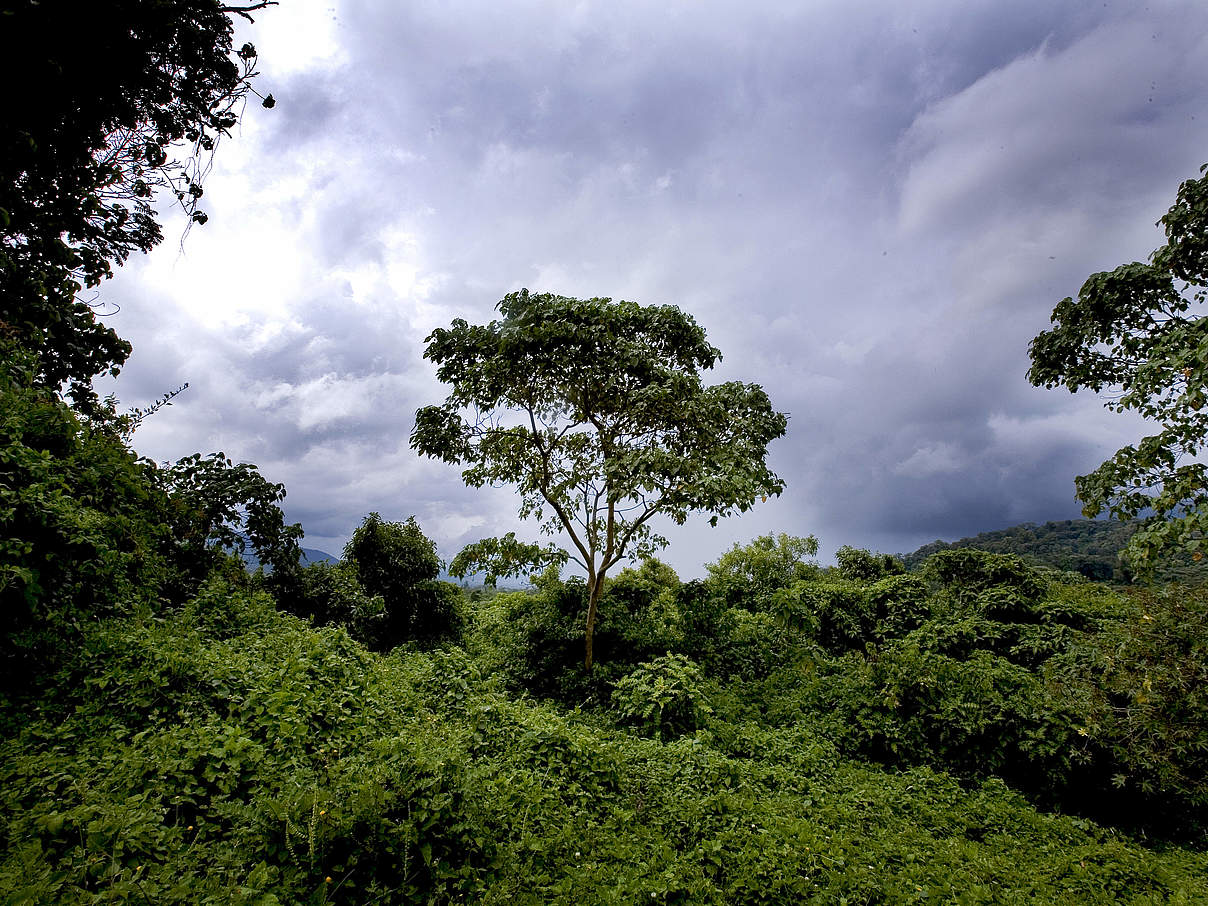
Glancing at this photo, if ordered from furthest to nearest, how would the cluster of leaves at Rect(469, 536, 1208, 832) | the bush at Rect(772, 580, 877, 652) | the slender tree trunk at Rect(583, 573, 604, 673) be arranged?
the bush at Rect(772, 580, 877, 652) < the slender tree trunk at Rect(583, 573, 604, 673) < the cluster of leaves at Rect(469, 536, 1208, 832)

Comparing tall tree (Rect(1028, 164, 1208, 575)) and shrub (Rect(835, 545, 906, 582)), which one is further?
shrub (Rect(835, 545, 906, 582))

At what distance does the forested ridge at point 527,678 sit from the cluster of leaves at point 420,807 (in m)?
0.04

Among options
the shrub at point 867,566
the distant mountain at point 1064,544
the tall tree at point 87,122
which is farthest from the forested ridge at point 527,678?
the distant mountain at point 1064,544

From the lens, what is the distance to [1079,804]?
7.81 m

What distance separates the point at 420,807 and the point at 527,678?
796cm

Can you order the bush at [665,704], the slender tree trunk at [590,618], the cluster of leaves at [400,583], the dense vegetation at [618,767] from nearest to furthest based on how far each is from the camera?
the dense vegetation at [618,767]
the bush at [665,704]
the slender tree trunk at [590,618]
the cluster of leaves at [400,583]

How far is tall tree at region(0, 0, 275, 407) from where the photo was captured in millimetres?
3582

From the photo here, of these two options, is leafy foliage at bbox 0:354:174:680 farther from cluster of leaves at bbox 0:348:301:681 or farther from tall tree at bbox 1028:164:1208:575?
tall tree at bbox 1028:164:1208:575

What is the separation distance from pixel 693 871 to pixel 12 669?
714 centimetres

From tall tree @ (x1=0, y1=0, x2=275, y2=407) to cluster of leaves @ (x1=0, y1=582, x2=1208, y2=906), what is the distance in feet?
14.8

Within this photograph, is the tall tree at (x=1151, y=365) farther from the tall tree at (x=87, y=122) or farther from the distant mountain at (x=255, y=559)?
the distant mountain at (x=255, y=559)

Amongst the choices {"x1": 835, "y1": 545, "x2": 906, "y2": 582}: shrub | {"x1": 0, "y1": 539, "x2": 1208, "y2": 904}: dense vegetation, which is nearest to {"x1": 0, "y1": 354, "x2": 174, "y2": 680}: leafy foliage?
{"x1": 0, "y1": 539, "x2": 1208, "y2": 904}: dense vegetation

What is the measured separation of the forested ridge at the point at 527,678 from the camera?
149 inches

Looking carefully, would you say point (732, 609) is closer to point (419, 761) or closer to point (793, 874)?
point (793, 874)
